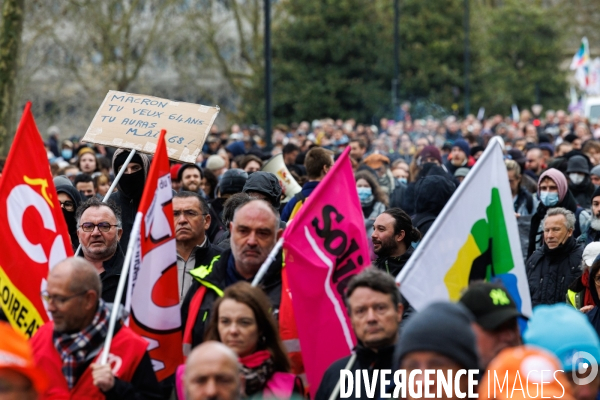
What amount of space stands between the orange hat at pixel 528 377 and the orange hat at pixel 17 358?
63.9 inches

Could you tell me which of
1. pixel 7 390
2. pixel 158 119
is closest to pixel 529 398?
pixel 7 390

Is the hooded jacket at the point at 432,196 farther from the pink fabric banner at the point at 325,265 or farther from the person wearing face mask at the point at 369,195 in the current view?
the pink fabric banner at the point at 325,265

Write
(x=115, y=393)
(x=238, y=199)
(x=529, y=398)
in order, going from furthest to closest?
(x=238, y=199) → (x=115, y=393) → (x=529, y=398)

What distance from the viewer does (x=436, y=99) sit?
41.9 metres

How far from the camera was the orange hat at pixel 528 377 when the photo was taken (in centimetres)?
337

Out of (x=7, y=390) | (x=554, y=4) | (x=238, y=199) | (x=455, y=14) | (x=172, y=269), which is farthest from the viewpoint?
(x=554, y=4)

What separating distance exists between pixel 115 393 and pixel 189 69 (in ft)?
121

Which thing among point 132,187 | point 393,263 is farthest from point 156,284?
point 132,187

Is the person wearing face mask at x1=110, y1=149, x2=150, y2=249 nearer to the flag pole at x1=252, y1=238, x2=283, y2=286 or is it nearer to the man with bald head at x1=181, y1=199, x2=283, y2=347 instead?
the man with bald head at x1=181, y1=199, x2=283, y2=347

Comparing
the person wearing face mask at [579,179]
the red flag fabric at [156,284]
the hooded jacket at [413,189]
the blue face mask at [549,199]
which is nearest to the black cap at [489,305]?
the red flag fabric at [156,284]

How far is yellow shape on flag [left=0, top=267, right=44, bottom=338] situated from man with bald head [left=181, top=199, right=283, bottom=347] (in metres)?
0.85

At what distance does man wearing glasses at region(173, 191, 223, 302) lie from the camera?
7.02 meters

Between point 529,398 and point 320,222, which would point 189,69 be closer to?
point 320,222

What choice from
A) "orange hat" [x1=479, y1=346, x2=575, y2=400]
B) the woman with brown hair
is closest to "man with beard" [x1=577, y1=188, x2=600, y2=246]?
the woman with brown hair
